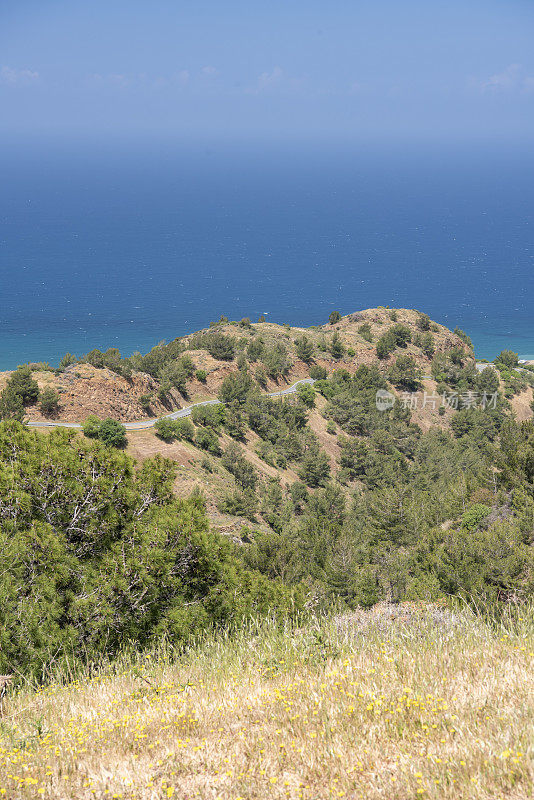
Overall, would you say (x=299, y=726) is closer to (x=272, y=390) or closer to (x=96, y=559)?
(x=96, y=559)

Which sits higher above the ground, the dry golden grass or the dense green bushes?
the dry golden grass

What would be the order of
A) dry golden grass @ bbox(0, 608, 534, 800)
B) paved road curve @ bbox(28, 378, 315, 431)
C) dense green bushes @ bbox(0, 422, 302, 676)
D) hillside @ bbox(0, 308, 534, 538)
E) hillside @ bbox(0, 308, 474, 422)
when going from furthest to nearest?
hillside @ bbox(0, 308, 474, 422) → hillside @ bbox(0, 308, 534, 538) → paved road curve @ bbox(28, 378, 315, 431) → dense green bushes @ bbox(0, 422, 302, 676) → dry golden grass @ bbox(0, 608, 534, 800)

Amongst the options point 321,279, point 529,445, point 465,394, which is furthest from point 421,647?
point 321,279

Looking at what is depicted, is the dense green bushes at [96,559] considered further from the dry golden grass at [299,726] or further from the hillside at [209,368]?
the hillside at [209,368]

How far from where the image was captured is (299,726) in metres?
6.21

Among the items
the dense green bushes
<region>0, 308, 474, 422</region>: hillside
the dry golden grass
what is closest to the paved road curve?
<region>0, 308, 474, 422</region>: hillside

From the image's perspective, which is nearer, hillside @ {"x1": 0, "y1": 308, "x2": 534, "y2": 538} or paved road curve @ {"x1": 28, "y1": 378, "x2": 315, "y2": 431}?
paved road curve @ {"x1": 28, "y1": 378, "x2": 315, "y2": 431}

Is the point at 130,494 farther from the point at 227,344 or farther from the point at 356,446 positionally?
the point at 227,344

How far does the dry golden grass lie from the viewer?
5320 mm

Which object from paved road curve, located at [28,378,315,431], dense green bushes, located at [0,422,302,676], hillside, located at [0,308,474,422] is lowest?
paved road curve, located at [28,378,315,431]

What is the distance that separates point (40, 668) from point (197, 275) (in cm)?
15642

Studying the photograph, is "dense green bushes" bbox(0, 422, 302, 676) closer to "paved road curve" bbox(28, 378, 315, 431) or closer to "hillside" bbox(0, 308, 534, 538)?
"hillside" bbox(0, 308, 534, 538)

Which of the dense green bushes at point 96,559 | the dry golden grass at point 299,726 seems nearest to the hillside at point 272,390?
the dense green bushes at point 96,559

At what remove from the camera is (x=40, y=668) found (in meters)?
10.2
